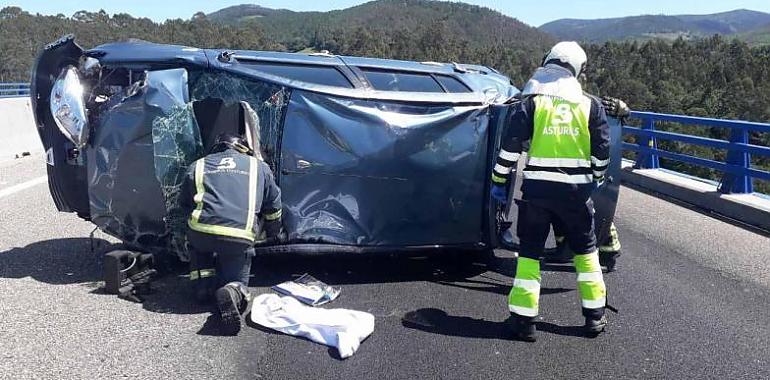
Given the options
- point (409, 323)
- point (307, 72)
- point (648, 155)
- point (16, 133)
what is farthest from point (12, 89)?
point (409, 323)

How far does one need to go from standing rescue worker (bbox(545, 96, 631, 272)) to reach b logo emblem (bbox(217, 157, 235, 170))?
225 centimetres

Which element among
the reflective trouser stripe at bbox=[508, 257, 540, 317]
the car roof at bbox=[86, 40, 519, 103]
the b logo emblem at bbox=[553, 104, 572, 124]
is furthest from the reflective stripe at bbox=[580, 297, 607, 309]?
the car roof at bbox=[86, 40, 519, 103]

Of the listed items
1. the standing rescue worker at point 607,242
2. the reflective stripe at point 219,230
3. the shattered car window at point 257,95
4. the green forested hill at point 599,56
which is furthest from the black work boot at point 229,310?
the green forested hill at point 599,56

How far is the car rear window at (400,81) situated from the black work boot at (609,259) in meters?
2.03

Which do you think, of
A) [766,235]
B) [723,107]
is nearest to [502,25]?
[723,107]

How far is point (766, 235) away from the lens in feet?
26.0

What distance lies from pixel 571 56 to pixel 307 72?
2080 mm

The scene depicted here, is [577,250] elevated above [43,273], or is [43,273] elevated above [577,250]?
[577,250]

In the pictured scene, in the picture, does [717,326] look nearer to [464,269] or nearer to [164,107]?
[464,269]

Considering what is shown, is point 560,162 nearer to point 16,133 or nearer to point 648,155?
point 648,155

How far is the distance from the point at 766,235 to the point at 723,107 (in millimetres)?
53118

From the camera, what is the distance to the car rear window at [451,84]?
5.83 meters

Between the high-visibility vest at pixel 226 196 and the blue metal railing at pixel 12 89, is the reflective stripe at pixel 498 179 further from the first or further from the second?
the blue metal railing at pixel 12 89

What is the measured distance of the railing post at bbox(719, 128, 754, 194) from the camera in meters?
9.17
